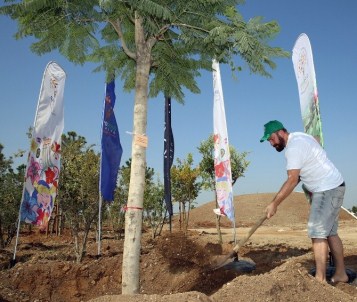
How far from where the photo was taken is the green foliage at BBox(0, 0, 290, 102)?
5973mm

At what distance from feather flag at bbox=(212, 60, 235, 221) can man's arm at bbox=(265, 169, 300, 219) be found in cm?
453

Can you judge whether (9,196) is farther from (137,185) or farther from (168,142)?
(137,185)

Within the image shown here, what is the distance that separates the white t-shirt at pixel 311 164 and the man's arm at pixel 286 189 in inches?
3.1

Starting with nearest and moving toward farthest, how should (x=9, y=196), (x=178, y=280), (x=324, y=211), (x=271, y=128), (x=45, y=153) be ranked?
(x=324, y=211) → (x=271, y=128) → (x=178, y=280) → (x=45, y=153) → (x=9, y=196)

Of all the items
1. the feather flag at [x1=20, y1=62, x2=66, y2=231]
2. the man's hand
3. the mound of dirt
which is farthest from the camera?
the feather flag at [x1=20, y1=62, x2=66, y2=231]

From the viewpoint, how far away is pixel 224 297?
12.6ft

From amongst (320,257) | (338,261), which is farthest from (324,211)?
(338,261)

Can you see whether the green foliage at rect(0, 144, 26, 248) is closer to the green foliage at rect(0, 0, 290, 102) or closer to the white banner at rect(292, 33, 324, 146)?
the green foliage at rect(0, 0, 290, 102)

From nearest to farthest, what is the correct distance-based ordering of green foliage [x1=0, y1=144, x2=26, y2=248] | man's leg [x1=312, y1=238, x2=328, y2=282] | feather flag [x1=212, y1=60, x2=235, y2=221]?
man's leg [x1=312, y1=238, x2=328, y2=282], feather flag [x1=212, y1=60, x2=235, y2=221], green foliage [x1=0, y1=144, x2=26, y2=248]

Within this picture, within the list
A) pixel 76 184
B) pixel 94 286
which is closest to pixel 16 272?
pixel 94 286

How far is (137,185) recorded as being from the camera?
19.8 feet

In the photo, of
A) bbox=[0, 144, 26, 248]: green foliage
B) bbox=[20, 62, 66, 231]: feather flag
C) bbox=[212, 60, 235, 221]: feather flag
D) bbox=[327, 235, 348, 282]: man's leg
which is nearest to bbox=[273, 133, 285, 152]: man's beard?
bbox=[327, 235, 348, 282]: man's leg

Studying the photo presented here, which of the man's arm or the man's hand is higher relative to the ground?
Answer: the man's arm

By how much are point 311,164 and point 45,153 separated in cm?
584
